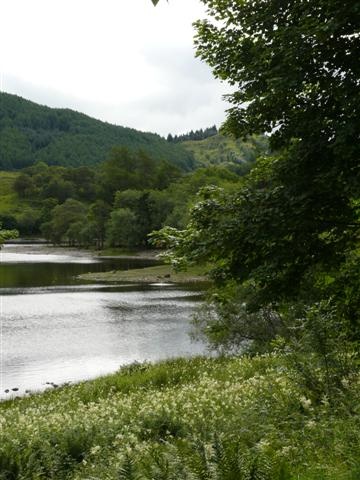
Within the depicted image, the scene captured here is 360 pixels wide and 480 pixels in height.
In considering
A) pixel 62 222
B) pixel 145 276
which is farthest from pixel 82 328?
pixel 62 222

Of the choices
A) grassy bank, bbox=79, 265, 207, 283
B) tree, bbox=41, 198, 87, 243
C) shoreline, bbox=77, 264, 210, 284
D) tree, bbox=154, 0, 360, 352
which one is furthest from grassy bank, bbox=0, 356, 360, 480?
tree, bbox=41, 198, 87, 243

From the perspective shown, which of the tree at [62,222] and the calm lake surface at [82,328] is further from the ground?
the tree at [62,222]

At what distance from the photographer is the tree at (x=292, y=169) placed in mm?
7992

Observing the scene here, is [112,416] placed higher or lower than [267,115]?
lower

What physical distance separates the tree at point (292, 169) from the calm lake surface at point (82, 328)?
897 inches

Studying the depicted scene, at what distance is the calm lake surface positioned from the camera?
34062 millimetres

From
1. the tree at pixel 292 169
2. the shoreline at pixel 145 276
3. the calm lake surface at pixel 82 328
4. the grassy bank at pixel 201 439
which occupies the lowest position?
the calm lake surface at pixel 82 328

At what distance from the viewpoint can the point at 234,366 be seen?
21594mm

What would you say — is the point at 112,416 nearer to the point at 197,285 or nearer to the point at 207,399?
the point at 207,399

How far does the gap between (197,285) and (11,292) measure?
2323cm

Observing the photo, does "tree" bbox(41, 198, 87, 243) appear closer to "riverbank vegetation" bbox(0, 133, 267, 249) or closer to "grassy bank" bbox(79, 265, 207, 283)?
"riverbank vegetation" bbox(0, 133, 267, 249)

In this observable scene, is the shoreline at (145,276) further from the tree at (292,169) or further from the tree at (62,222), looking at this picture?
the tree at (62,222)

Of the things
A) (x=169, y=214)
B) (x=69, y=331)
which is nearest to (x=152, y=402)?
(x=69, y=331)

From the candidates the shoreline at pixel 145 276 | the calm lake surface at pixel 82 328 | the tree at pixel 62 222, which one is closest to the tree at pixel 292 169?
the calm lake surface at pixel 82 328
